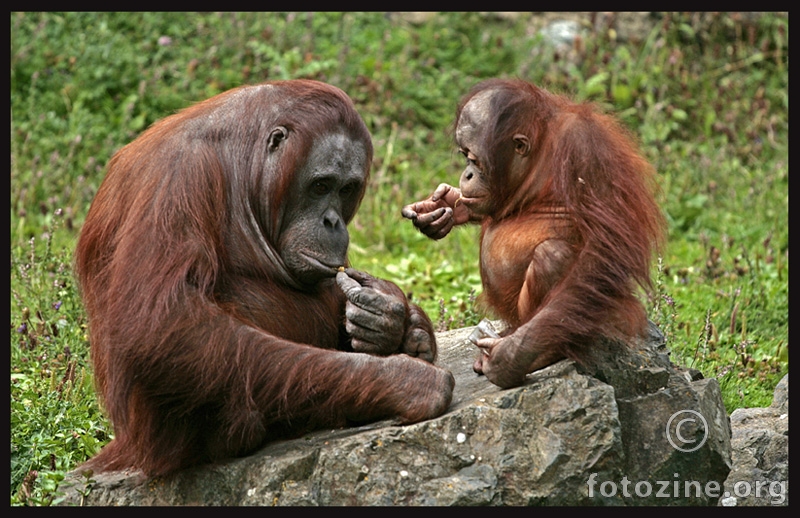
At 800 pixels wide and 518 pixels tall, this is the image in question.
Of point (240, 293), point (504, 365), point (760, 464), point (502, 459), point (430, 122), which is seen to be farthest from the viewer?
point (430, 122)

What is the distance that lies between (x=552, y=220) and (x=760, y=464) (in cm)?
144

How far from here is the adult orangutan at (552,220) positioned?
413 cm

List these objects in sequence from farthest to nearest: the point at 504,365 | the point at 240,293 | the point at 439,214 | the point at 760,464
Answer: the point at 439,214
the point at 760,464
the point at 240,293
the point at 504,365

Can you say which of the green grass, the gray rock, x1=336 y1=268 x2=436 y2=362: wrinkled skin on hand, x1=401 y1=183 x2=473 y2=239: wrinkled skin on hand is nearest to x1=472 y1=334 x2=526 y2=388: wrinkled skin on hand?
x1=336 y1=268 x2=436 y2=362: wrinkled skin on hand

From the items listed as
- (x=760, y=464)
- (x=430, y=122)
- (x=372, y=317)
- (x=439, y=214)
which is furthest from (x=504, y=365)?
(x=430, y=122)

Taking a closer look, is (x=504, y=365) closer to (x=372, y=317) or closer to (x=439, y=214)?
(x=372, y=317)

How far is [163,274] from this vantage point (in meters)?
4.02

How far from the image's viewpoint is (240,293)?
4266mm

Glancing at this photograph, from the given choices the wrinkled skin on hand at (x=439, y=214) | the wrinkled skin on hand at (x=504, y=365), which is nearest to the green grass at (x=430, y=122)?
the wrinkled skin on hand at (x=439, y=214)

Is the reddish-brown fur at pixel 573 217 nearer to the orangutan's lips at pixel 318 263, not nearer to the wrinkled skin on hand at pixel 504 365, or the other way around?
the wrinkled skin on hand at pixel 504 365

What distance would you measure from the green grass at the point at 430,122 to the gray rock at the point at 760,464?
71 centimetres

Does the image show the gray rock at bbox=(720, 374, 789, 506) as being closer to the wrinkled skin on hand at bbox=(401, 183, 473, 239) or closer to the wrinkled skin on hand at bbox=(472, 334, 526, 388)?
the wrinkled skin on hand at bbox=(472, 334, 526, 388)

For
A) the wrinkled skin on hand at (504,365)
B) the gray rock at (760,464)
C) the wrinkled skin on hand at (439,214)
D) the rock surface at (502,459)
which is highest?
the wrinkled skin on hand at (439,214)

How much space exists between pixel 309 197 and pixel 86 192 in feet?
14.7
